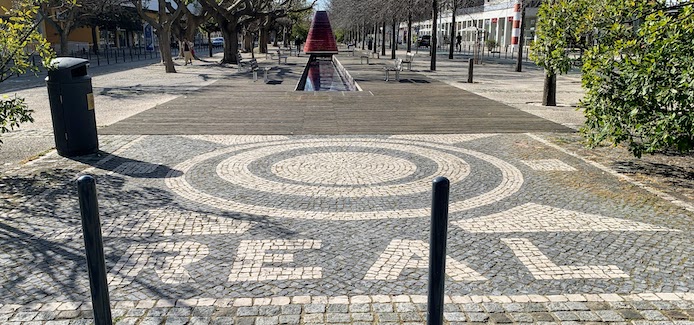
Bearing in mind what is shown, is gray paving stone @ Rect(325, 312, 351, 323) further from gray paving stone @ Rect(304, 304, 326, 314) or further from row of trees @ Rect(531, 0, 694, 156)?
row of trees @ Rect(531, 0, 694, 156)

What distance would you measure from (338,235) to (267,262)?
92 cm

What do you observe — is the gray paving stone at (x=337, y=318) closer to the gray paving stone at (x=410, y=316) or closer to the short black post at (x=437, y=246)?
the gray paving stone at (x=410, y=316)

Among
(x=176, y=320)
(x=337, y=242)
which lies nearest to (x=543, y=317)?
(x=337, y=242)

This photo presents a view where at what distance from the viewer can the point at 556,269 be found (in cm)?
444

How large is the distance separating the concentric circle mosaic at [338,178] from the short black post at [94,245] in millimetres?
2931

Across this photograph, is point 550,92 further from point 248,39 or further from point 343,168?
point 248,39

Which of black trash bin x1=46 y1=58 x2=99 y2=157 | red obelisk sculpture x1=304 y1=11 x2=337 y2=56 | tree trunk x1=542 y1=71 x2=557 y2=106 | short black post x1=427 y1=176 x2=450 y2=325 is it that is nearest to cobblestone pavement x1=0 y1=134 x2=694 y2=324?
black trash bin x1=46 y1=58 x2=99 y2=157

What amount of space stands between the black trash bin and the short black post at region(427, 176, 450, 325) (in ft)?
23.7

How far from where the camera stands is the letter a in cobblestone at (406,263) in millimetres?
4309

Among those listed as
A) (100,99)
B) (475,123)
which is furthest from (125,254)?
(100,99)

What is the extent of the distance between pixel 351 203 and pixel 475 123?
21.0ft

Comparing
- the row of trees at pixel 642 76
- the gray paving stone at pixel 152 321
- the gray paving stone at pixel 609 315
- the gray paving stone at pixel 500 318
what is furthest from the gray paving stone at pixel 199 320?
the row of trees at pixel 642 76

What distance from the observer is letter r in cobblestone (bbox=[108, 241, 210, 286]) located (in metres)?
4.23

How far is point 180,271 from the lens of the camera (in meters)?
4.36
